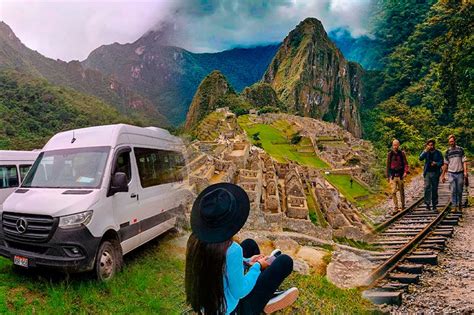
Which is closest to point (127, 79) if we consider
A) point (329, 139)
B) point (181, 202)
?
point (181, 202)

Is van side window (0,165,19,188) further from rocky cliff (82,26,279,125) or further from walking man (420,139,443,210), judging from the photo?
walking man (420,139,443,210)

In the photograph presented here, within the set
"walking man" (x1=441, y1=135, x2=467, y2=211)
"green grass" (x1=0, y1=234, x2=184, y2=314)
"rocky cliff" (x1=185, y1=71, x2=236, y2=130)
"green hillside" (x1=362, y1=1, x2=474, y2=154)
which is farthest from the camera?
"walking man" (x1=441, y1=135, x2=467, y2=211)

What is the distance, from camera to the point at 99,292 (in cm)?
368

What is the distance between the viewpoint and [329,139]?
4.13 meters

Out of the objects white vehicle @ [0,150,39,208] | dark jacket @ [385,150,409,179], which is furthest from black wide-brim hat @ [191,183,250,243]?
white vehicle @ [0,150,39,208]

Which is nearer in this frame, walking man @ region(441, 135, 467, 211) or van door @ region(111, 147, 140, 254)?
van door @ region(111, 147, 140, 254)

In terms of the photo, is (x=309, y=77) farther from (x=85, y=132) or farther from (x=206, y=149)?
(x=85, y=132)

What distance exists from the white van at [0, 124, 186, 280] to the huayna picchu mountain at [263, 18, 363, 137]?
1404 mm

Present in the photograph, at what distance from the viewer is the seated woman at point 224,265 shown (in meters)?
1.93

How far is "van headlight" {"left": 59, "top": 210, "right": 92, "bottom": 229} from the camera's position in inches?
142

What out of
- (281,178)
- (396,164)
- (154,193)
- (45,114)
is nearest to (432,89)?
(396,164)

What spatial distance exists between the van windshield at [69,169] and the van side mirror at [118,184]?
0.16 m

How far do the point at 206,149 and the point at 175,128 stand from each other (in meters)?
0.73

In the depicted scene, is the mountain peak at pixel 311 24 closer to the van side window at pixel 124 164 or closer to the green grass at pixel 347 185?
the green grass at pixel 347 185
